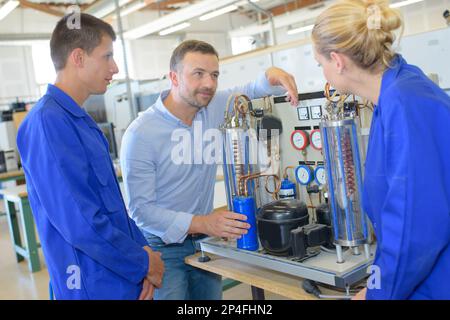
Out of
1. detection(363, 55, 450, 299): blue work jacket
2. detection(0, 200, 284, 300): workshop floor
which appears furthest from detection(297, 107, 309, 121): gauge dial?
detection(0, 200, 284, 300): workshop floor

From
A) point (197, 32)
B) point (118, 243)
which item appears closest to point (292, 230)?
point (118, 243)

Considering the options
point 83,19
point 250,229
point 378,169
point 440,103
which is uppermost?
point 83,19

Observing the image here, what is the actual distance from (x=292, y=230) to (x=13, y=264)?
3.61 metres

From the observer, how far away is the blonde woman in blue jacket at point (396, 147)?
0.78m

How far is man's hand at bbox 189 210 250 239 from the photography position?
1.30 m

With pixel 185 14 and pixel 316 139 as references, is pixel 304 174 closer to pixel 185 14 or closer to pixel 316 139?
pixel 316 139

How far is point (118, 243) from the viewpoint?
1.21 meters

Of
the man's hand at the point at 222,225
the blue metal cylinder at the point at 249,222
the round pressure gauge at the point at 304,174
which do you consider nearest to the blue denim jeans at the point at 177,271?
the man's hand at the point at 222,225

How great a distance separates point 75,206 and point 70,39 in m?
0.49

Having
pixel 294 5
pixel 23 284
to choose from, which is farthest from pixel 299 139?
pixel 294 5

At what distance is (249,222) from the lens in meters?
1.29

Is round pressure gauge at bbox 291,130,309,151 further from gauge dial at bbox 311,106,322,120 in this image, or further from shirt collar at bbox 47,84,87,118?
shirt collar at bbox 47,84,87,118

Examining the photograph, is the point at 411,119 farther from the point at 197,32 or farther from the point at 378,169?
the point at 197,32

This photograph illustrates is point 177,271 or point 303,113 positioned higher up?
point 303,113
